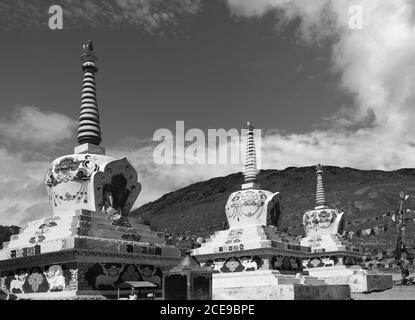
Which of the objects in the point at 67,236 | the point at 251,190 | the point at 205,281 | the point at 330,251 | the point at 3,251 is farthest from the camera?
the point at 330,251

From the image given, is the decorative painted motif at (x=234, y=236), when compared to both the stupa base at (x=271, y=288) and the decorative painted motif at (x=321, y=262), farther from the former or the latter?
the decorative painted motif at (x=321, y=262)

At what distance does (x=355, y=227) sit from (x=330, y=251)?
112 ft

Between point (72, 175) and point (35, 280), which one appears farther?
point (72, 175)

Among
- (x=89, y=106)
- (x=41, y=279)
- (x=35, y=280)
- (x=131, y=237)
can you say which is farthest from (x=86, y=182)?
(x=35, y=280)

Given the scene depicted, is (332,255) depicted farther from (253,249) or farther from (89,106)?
(89,106)

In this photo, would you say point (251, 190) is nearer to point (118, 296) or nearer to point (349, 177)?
point (118, 296)

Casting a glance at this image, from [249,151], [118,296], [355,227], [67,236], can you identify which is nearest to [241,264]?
[249,151]

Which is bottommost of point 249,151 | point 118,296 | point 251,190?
point 118,296

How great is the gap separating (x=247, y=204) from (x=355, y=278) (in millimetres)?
10166

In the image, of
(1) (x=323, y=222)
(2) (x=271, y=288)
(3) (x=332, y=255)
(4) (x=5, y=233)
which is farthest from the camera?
Answer: (4) (x=5, y=233)

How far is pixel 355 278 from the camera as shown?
114ft

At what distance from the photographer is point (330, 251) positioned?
37688 millimetres

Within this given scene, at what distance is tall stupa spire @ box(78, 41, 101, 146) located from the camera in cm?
2383

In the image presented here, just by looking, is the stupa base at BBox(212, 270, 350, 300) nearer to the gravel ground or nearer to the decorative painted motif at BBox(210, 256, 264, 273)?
the decorative painted motif at BBox(210, 256, 264, 273)
